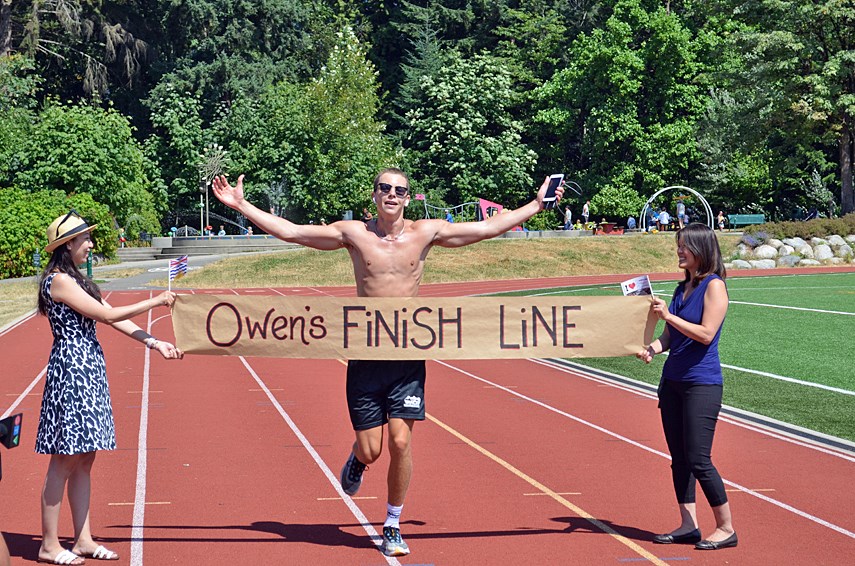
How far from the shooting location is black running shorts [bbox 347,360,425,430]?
6.66 metres

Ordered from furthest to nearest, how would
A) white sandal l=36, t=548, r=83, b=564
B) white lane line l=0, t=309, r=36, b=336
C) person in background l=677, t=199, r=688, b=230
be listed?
person in background l=677, t=199, r=688, b=230
white lane line l=0, t=309, r=36, b=336
white sandal l=36, t=548, r=83, b=564

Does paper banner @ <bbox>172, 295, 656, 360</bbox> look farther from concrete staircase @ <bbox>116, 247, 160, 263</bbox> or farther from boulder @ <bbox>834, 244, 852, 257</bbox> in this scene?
concrete staircase @ <bbox>116, 247, 160, 263</bbox>

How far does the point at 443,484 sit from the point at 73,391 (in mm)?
3226

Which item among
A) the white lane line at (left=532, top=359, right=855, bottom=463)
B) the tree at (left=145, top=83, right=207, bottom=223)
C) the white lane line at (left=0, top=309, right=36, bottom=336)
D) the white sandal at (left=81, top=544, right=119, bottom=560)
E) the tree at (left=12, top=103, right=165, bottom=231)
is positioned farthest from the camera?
the tree at (left=145, top=83, right=207, bottom=223)

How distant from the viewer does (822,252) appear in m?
44.0

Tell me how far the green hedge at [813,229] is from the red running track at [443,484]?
34.0m

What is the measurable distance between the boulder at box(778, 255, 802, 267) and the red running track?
32.1m

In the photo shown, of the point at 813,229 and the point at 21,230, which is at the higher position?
the point at 21,230

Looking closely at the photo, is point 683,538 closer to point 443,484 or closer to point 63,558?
point 443,484

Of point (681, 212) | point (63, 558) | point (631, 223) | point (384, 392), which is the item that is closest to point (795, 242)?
point (681, 212)

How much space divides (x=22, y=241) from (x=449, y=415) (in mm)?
30264

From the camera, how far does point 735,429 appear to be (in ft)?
36.3

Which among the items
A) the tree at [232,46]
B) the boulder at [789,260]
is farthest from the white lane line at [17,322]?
the tree at [232,46]

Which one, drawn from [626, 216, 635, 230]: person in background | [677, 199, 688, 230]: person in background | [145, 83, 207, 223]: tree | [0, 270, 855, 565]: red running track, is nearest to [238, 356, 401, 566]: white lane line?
[0, 270, 855, 565]: red running track
